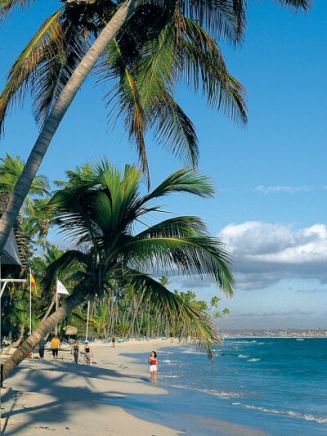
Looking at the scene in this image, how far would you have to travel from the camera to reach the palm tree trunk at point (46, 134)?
791 cm

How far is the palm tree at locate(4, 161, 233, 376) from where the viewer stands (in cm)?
1166

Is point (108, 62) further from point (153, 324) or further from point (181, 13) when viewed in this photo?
point (153, 324)

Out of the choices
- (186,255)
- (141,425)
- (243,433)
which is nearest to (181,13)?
(186,255)

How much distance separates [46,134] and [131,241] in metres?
4.05

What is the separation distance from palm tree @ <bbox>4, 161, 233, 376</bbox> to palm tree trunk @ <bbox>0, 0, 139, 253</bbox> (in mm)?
3618

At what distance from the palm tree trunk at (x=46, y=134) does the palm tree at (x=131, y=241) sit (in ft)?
11.9

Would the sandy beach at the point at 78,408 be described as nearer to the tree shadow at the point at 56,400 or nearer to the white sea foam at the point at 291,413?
the tree shadow at the point at 56,400

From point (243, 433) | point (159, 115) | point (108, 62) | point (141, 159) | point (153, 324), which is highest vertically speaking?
point (108, 62)

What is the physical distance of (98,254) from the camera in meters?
12.0

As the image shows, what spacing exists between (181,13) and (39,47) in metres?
2.53

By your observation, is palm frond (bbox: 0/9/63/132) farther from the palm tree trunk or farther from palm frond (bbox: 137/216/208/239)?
palm frond (bbox: 137/216/208/239)

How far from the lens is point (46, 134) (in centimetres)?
812

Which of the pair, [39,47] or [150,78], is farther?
[150,78]

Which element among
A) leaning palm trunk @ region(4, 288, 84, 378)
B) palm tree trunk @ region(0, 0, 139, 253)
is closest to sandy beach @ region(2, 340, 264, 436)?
leaning palm trunk @ region(4, 288, 84, 378)
